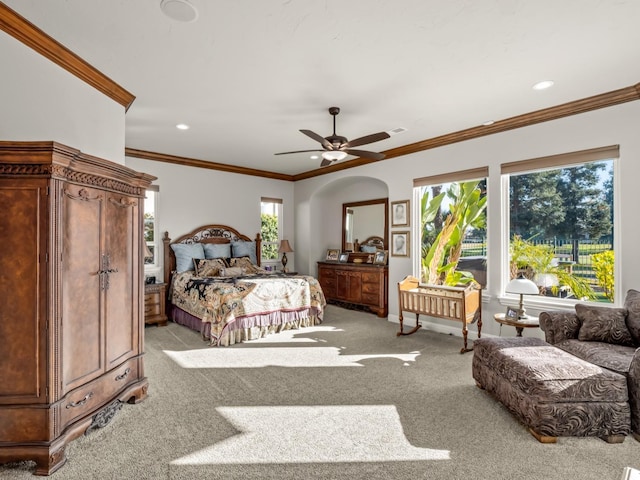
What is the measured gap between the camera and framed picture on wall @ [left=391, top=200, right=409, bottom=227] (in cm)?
548

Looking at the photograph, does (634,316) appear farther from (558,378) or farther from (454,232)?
(454,232)

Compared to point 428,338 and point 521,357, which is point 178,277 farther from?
point 521,357

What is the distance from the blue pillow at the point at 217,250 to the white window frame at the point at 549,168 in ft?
14.6

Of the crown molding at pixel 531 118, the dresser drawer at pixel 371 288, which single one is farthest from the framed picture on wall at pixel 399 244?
the crown molding at pixel 531 118

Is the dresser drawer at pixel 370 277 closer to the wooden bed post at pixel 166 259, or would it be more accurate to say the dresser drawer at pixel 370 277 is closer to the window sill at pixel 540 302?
the window sill at pixel 540 302

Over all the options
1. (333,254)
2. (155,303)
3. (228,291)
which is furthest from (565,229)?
(155,303)

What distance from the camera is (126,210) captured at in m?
2.72

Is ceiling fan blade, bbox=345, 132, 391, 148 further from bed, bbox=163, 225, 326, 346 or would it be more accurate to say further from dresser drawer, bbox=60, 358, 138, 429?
dresser drawer, bbox=60, 358, 138, 429

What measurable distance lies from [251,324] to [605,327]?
147 inches

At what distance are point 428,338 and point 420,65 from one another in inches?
131

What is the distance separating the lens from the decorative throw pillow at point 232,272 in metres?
5.73

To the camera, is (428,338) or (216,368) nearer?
(216,368)

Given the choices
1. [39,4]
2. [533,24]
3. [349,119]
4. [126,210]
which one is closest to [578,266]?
[533,24]

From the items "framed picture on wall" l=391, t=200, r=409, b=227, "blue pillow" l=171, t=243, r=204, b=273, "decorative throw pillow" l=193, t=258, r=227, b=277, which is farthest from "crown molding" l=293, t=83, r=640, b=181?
"blue pillow" l=171, t=243, r=204, b=273
